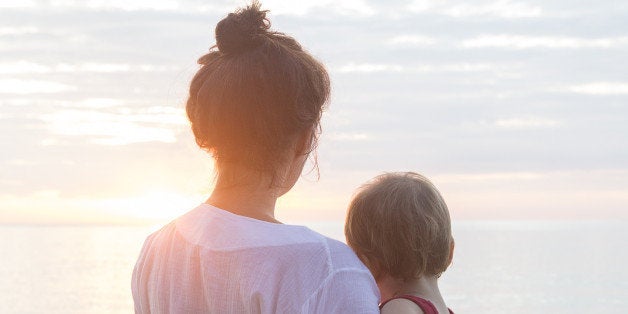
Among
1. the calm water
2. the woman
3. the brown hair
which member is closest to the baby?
the brown hair

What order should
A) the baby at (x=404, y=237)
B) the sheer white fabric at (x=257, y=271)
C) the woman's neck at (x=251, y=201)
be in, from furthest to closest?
1. the baby at (x=404, y=237)
2. the woman's neck at (x=251, y=201)
3. the sheer white fabric at (x=257, y=271)

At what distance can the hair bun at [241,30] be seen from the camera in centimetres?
260

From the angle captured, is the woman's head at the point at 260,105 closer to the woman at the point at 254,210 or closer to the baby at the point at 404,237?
the woman at the point at 254,210

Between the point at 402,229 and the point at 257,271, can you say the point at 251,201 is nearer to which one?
the point at 257,271

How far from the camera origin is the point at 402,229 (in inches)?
131

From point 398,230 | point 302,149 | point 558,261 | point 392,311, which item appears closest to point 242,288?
point 302,149

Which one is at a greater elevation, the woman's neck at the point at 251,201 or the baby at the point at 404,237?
the woman's neck at the point at 251,201

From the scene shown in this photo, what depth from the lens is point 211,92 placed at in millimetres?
2533

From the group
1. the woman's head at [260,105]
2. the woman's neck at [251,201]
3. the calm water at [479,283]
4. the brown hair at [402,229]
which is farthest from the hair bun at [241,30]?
the calm water at [479,283]

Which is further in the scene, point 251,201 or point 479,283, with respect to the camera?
point 479,283

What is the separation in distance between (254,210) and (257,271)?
17cm

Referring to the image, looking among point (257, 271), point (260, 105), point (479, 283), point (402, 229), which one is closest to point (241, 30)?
point (260, 105)

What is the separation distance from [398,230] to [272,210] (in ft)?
2.89

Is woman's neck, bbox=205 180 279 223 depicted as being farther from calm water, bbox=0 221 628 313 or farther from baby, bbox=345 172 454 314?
calm water, bbox=0 221 628 313
